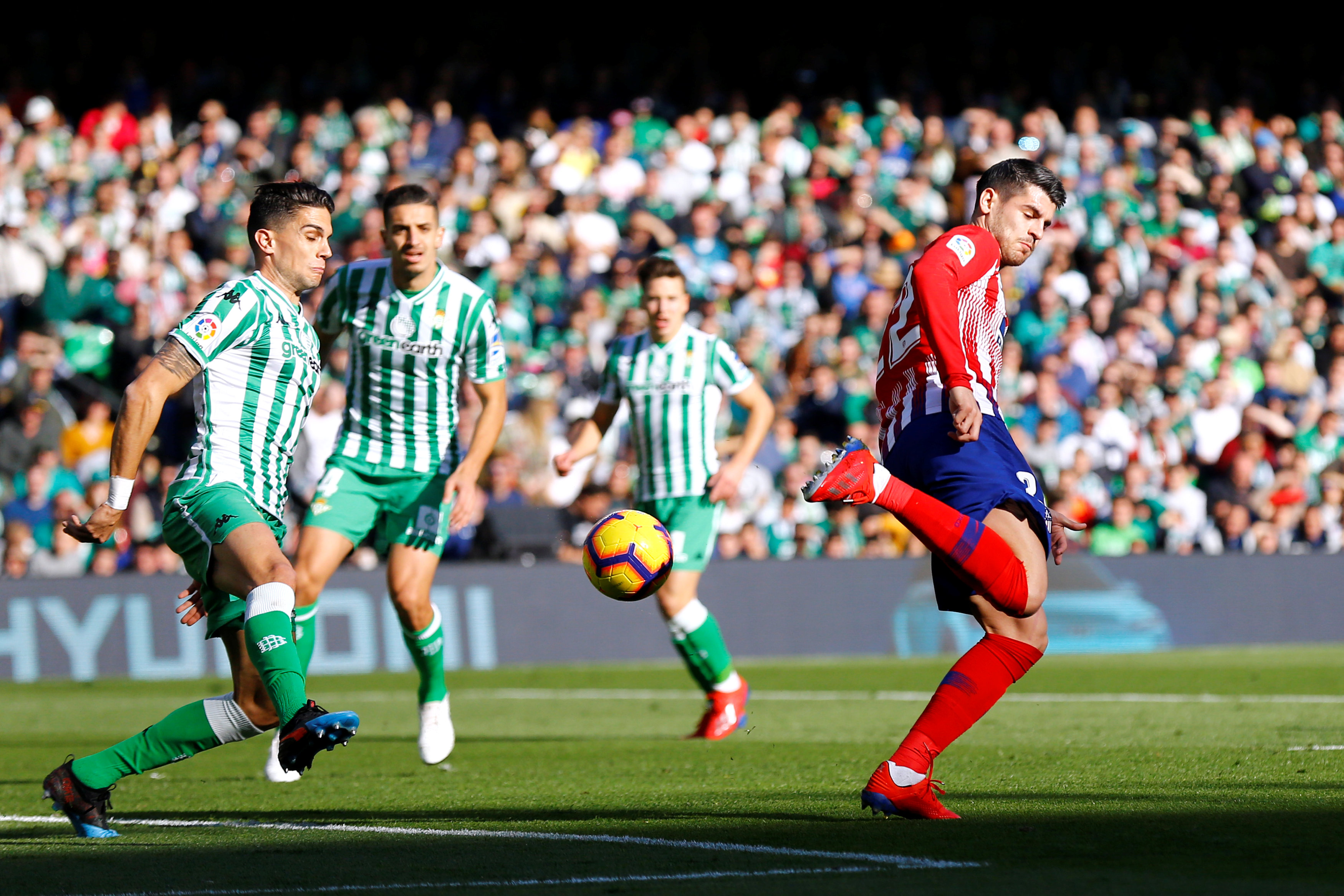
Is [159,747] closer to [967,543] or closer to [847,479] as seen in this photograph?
[847,479]

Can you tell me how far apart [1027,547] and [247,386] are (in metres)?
2.56

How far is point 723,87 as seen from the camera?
23266mm

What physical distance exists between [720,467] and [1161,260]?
38.5 ft

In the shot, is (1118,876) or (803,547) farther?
(803,547)

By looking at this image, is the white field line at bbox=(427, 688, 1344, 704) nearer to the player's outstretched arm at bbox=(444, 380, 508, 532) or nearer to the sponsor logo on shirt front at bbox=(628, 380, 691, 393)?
the sponsor logo on shirt front at bbox=(628, 380, 691, 393)

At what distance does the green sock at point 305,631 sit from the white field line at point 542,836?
76 centimetres

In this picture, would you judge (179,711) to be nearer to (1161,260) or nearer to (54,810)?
(54,810)

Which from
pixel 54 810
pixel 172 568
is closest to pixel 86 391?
pixel 172 568

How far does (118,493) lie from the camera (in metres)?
5.40

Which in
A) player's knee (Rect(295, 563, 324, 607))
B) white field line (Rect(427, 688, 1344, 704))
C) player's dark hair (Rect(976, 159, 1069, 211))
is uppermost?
player's dark hair (Rect(976, 159, 1069, 211))

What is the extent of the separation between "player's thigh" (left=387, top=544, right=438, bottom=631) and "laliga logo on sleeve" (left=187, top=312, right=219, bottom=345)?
231 centimetres

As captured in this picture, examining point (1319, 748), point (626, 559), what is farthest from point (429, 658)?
point (1319, 748)

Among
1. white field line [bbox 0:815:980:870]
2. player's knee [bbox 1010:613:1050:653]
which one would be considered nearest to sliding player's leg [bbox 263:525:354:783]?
white field line [bbox 0:815:980:870]

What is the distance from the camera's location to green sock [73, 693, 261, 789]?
5.54m
